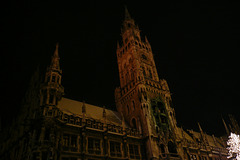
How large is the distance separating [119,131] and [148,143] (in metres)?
7.13

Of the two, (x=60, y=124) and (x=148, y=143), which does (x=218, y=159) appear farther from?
(x=60, y=124)

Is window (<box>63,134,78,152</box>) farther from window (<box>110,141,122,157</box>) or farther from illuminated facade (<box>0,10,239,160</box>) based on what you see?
window (<box>110,141,122,157</box>)

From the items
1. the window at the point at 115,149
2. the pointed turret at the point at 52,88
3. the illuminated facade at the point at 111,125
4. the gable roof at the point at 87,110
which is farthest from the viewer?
the gable roof at the point at 87,110

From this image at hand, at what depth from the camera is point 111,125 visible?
42.5 meters

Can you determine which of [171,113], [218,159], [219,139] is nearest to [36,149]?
[171,113]

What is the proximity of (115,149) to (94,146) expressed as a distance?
192 inches

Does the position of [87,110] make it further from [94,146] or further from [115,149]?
[115,149]

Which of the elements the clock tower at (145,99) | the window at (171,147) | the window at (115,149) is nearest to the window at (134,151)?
the clock tower at (145,99)

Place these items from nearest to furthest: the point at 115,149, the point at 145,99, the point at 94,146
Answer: the point at 94,146 < the point at 115,149 < the point at 145,99

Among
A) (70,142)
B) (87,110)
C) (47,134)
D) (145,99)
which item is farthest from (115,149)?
(145,99)

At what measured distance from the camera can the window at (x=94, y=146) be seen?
119ft

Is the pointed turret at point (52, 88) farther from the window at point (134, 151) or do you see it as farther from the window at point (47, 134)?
the window at point (134, 151)

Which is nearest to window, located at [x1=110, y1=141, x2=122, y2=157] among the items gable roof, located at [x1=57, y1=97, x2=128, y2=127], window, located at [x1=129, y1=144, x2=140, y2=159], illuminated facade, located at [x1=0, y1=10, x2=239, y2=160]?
illuminated facade, located at [x1=0, y1=10, x2=239, y2=160]

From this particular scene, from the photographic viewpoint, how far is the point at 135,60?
58188 mm
